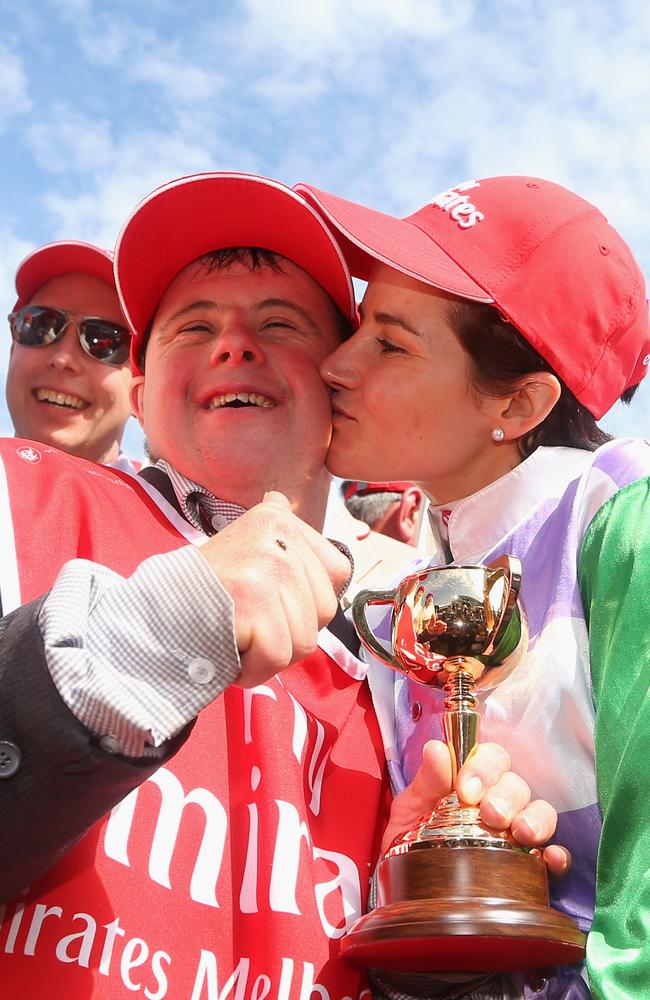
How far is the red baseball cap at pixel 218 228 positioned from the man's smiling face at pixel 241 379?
0.24ft

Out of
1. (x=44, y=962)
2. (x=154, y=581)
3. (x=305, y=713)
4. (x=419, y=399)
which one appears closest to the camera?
(x=154, y=581)

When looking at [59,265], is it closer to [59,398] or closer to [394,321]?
[59,398]

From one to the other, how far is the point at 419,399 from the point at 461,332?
0.67 ft

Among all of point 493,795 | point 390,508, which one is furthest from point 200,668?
point 390,508

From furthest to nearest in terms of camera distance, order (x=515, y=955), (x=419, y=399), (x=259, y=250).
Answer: (x=259, y=250), (x=419, y=399), (x=515, y=955)

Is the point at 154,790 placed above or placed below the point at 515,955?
above

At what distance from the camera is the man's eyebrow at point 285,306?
3.12 meters

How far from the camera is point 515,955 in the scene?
6.62 feet

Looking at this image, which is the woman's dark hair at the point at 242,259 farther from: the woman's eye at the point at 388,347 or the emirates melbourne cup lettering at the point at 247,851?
the emirates melbourne cup lettering at the point at 247,851

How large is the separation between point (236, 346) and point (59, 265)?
8.01ft

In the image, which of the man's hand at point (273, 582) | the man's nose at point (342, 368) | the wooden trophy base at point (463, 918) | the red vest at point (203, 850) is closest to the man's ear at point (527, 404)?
the man's nose at point (342, 368)

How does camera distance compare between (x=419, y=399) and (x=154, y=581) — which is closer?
(x=154, y=581)

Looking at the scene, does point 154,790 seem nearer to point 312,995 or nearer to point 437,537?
point 312,995

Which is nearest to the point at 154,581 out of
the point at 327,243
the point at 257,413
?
the point at 257,413
